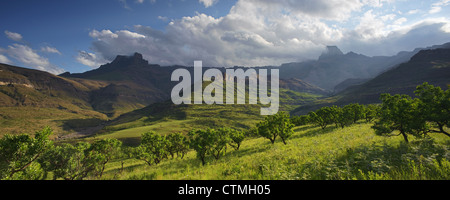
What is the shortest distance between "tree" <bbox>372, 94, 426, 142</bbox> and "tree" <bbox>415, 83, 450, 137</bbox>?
57 centimetres

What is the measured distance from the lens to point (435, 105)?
1300 cm

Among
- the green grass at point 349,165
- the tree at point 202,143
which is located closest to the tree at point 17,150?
the green grass at point 349,165

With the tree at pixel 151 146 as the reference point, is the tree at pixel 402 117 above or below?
above

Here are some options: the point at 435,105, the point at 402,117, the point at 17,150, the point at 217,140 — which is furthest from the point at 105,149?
the point at 435,105

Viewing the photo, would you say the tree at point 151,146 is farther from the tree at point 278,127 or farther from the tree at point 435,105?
the tree at point 435,105

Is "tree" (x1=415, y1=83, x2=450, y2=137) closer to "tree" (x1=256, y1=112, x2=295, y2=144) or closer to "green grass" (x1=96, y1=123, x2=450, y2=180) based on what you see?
"green grass" (x1=96, y1=123, x2=450, y2=180)

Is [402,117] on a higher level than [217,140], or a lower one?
higher

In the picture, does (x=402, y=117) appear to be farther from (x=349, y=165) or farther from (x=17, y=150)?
(x=17, y=150)

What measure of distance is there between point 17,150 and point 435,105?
3559cm

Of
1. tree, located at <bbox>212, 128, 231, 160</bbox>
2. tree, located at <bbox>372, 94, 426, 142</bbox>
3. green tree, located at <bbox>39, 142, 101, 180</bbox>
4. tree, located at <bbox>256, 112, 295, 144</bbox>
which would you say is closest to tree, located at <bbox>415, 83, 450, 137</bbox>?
tree, located at <bbox>372, 94, 426, 142</bbox>

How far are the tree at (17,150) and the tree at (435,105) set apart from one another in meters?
33.6


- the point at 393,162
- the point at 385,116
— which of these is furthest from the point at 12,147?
the point at 385,116

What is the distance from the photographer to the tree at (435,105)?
1251 cm

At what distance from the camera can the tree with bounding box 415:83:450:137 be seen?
41.0 feet
